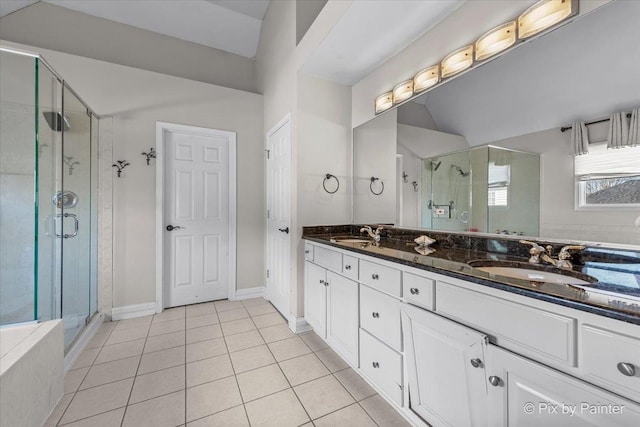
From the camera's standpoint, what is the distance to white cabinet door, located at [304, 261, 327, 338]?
6.61 ft

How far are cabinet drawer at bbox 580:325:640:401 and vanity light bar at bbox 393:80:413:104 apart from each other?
176 cm

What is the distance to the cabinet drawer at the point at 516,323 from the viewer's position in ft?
2.41

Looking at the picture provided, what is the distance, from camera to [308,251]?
228 cm

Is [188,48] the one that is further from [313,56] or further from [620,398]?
[620,398]

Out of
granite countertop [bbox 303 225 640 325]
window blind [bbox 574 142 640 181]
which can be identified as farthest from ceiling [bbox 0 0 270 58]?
window blind [bbox 574 142 640 181]

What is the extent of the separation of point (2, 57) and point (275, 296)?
3261 mm

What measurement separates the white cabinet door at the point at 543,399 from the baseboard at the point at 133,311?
3107 millimetres

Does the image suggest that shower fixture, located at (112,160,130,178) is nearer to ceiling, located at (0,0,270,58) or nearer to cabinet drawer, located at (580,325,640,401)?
ceiling, located at (0,0,270,58)

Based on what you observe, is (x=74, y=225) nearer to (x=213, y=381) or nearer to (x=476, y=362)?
(x=213, y=381)

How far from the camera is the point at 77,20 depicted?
115 inches

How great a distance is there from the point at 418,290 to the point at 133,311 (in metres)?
2.95

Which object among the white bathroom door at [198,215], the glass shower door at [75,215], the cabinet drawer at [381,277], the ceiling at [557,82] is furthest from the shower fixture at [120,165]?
the ceiling at [557,82]

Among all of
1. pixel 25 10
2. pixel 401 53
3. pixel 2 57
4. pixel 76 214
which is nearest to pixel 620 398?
pixel 401 53

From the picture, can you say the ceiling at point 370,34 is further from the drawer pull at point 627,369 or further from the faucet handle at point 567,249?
the drawer pull at point 627,369
